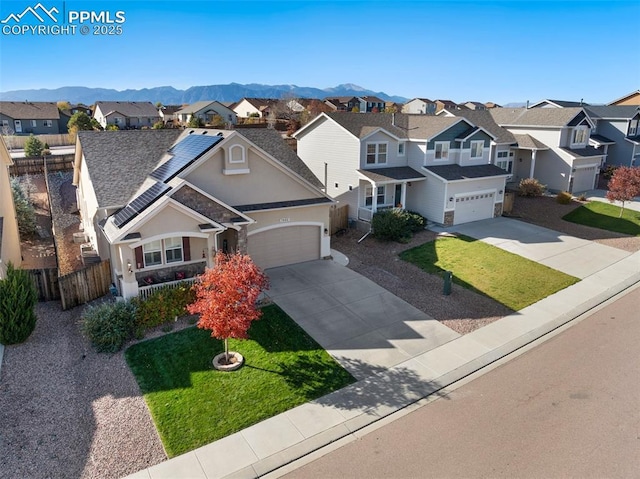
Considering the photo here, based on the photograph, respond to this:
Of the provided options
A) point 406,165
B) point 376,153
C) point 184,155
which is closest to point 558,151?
point 406,165

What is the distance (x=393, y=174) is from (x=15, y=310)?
20.6m

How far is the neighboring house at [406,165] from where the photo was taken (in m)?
26.7

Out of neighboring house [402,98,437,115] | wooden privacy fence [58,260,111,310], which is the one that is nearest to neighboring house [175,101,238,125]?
neighboring house [402,98,437,115]

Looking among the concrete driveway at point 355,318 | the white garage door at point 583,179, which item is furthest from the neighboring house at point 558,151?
the concrete driveway at point 355,318

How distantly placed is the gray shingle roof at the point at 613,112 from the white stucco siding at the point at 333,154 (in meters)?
28.5

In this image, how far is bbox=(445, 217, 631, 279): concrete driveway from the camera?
70.6 feet

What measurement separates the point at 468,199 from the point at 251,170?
1568cm

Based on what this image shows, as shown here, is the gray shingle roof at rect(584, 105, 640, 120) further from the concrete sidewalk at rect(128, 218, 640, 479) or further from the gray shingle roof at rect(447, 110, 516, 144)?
the concrete sidewalk at rect(128, 218, 640, 479)

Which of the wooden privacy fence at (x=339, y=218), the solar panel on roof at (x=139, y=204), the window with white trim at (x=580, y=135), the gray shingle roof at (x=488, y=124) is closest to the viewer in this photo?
the solar panel on roof at (x=139, y=204)

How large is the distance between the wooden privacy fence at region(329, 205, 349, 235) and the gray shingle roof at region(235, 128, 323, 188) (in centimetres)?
407

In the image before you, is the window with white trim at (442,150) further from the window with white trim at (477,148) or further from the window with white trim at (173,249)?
the window with white trim at (173,249)

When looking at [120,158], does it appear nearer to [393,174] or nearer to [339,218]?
[339,218]

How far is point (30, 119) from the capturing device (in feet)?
213

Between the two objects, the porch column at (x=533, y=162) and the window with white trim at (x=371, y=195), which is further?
the porch column at (x=533, y=162)
